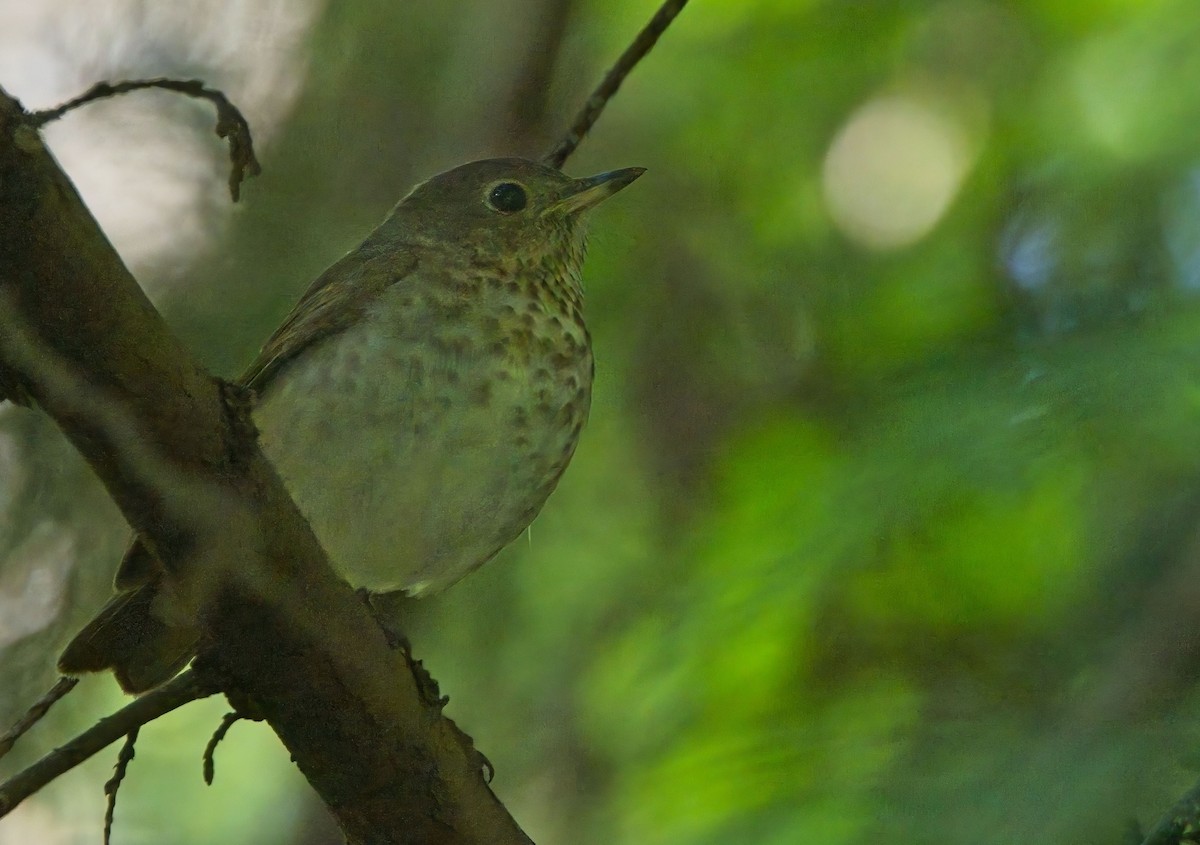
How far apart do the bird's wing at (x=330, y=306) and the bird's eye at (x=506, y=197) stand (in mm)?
339

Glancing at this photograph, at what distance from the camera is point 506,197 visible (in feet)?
12.1

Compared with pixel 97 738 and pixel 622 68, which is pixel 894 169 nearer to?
pixel 622 68

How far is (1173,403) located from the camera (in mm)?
2293

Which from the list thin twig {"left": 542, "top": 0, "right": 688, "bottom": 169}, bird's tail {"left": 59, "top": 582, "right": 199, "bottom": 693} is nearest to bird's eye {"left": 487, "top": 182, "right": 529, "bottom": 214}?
thin twig {"left": 542, "top": 0, "right": 688, "bottom": 169}

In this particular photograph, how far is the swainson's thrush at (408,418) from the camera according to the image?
9.80 ft

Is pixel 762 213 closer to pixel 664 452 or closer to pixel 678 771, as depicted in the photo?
pixel 664 452

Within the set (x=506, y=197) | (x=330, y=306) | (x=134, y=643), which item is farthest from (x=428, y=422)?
(x=506, y=197)

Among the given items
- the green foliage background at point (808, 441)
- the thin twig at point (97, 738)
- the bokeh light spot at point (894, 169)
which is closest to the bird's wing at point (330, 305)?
the green foliage background at point (808, 441)

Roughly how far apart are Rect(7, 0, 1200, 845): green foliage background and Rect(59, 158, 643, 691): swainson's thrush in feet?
1.62

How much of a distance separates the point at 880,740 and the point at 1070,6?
315 centimetres

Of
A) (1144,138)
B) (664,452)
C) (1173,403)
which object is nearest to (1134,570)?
(1173,403)

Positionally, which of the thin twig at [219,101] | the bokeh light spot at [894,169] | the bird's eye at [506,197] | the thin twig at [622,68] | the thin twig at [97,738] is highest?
the bokeh light spot at [894,169]

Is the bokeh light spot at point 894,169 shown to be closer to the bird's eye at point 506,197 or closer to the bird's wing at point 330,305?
the bird's eye at point 506,197

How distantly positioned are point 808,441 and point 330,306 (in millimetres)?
1302
